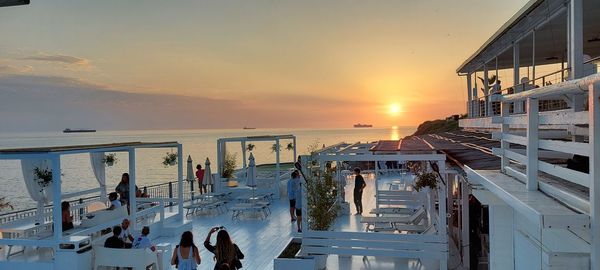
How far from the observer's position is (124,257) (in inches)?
287

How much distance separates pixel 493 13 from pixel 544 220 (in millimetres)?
19083

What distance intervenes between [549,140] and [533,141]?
0.70 feet

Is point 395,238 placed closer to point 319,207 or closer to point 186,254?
point 319,207

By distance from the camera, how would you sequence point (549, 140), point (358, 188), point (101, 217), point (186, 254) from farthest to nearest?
point (358, 188) < point (101, 217) < point (186, 254) < point (549, 140)

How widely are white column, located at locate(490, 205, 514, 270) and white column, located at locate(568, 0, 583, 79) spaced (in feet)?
13.1

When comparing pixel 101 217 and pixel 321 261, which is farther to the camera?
pixel 101 217

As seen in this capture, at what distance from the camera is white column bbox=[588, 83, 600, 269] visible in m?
2.18

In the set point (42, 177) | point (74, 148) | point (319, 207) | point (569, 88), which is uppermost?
point (569, 88)

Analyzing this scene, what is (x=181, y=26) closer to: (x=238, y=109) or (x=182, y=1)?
(x=182, y=1)

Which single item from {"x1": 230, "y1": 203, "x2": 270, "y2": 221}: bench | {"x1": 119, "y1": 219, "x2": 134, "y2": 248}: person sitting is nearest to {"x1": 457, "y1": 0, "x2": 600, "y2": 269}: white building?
{"x1": 119, "y1": 219, "x2": 134, "y2": 248}: person sitting

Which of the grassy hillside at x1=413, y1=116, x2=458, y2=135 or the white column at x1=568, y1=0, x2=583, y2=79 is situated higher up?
the white column at x1=568, y1=0, x2=583, y2=79

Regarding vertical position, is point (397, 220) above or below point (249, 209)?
above

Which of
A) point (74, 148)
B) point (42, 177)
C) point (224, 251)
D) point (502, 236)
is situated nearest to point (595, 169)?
point (502, 236)

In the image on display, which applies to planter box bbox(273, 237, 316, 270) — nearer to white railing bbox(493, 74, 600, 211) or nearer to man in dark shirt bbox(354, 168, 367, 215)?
white railing bbox(493, 74, 600, 211)
